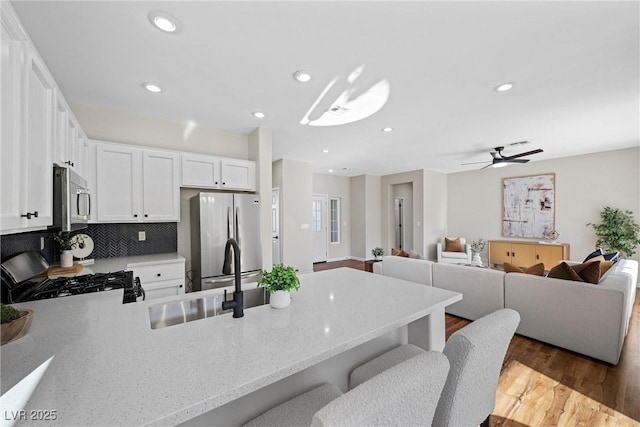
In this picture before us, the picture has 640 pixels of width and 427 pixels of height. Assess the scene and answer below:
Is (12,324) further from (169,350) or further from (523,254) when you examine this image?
(523,254)

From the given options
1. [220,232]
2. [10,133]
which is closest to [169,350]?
[10,133]

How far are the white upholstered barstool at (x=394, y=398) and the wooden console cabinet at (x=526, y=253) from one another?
6113 mm

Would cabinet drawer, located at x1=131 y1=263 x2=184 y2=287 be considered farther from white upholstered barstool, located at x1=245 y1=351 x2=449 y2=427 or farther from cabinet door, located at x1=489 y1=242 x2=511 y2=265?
cabinet door, located at x1=489 y1=242 x2=511 y2=265

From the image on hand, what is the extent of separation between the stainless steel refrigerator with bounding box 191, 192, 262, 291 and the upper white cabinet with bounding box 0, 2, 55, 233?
1644 mm

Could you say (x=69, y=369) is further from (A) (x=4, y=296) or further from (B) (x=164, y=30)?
(B) (x=164, y=30)

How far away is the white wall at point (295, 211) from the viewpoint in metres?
5.20

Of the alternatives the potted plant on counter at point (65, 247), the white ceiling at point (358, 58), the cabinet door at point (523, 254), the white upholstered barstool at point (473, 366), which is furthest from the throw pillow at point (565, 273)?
the potted plant on counter at point (65, 247)

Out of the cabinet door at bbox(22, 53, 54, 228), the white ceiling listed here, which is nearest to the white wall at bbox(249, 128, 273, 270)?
the white ceiling

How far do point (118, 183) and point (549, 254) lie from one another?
7351 millimetres

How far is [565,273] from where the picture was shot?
2600mm

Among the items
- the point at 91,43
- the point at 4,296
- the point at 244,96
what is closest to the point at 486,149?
the point at 244,96

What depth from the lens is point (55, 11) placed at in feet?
4.91

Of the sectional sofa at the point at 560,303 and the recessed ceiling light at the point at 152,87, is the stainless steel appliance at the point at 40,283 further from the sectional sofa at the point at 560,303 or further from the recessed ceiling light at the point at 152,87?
the sectional sofa at the point at 560,303

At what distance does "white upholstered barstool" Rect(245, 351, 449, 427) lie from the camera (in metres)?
0.57
